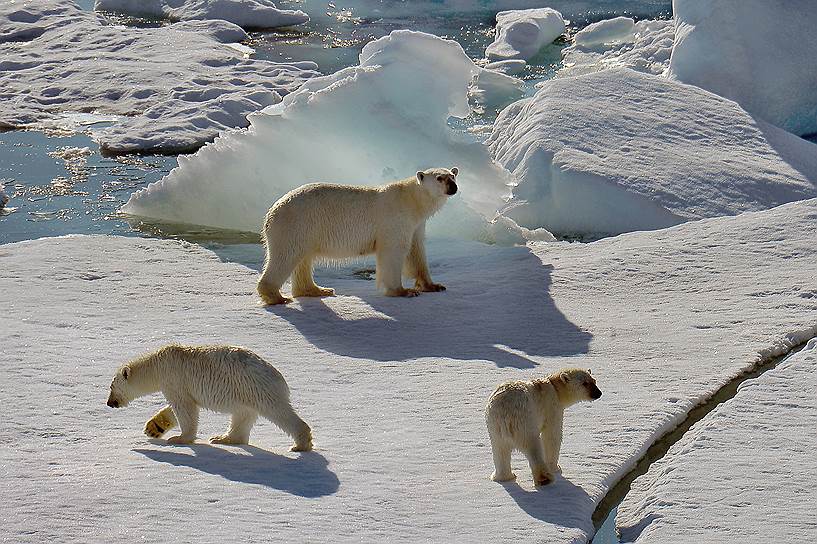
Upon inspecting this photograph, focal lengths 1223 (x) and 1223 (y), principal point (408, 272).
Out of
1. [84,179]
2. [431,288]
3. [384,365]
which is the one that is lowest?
[84,179]

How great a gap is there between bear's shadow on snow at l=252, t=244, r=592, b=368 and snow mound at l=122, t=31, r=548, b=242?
1.58 meters

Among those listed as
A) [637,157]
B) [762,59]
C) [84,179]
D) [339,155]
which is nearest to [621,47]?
[762,59]

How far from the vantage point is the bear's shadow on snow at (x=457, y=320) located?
6.31 m

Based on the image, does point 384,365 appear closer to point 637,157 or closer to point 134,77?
point 637,157

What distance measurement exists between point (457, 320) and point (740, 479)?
2.54m

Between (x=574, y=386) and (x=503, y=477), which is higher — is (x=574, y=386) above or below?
above

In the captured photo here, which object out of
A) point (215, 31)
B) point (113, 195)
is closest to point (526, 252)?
A: point (113, 195)

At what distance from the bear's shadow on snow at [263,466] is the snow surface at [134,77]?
796 cm

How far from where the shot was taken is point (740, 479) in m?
4.54

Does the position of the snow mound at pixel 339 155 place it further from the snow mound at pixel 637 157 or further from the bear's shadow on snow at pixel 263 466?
the bear's shadow on snow at pixel 263 466

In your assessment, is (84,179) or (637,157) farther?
(84,179)

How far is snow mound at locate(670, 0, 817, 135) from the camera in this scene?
12.7 meters

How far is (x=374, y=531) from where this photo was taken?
399 centimetres

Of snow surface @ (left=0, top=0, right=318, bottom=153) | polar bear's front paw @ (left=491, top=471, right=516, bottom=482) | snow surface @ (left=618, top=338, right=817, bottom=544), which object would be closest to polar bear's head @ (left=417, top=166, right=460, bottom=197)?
snow surface @ (left=618, top=338, right=817, bottom=544)
